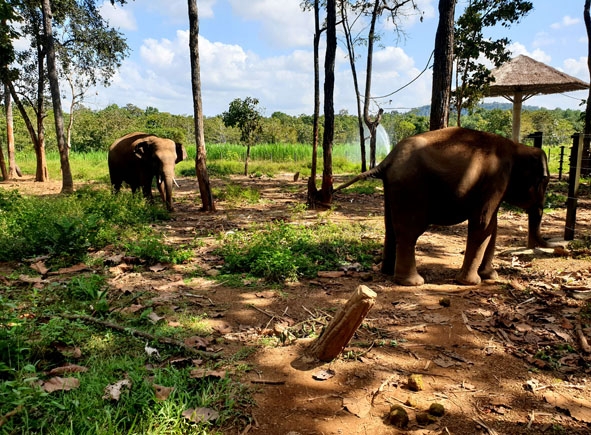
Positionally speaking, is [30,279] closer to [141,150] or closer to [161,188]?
[161,188]

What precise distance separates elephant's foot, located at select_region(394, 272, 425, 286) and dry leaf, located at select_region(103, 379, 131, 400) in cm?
→ 359

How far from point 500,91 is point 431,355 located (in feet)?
66.0

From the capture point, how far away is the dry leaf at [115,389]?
106 inches

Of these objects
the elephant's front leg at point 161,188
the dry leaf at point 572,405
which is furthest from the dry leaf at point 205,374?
the elephant's front leg at point 161,188

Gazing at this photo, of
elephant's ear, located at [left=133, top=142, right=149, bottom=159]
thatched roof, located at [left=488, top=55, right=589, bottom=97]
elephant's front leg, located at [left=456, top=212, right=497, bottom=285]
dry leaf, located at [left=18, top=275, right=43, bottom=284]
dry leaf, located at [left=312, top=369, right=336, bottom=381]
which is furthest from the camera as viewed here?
thatched roof, located at [left=488, top=55, right=589, bottom=97]

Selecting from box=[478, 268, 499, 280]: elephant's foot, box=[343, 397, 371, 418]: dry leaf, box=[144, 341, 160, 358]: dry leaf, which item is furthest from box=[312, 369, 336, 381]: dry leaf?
box=[478, 268, 499, 280]: elephant's foot

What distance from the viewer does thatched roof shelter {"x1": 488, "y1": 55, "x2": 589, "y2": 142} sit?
1919cm

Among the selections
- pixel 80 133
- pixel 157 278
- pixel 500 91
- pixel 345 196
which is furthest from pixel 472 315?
pixel 80 133

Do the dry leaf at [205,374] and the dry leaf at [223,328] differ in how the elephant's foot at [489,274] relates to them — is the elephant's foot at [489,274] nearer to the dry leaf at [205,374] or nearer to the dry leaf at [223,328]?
the dry leaf at [223,328]

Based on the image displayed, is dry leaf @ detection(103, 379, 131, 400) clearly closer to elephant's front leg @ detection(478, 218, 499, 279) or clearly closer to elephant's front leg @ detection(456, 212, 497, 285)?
elephant's front leg @ detection(456, 212, 497, 285)

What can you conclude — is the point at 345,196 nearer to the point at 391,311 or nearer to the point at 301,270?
the point at 301,270

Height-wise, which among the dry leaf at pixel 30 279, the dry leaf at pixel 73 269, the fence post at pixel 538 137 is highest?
the fence post at pixel 538 137

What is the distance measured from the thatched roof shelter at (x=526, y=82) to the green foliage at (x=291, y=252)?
14997 millimetres

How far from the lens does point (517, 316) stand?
447cm
